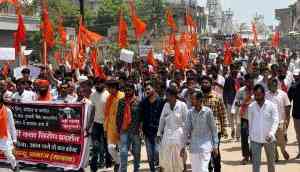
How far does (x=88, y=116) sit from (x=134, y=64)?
14698 millimetres

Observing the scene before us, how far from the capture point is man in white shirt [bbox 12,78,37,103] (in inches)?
504

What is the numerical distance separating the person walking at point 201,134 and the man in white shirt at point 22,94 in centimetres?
486

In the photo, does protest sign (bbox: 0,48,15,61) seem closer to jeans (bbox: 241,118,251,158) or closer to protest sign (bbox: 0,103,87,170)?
protest sign (bbox: 0,103,87,170)

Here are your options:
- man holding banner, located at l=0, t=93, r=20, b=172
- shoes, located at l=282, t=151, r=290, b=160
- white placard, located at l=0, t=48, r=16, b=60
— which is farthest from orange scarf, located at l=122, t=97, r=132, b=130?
white placard, located at l=0, t=48, r=16, b=60

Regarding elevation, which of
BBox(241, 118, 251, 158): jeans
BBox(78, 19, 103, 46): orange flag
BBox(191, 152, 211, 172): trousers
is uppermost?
BBox(78, 19, 103, 46): orange flag

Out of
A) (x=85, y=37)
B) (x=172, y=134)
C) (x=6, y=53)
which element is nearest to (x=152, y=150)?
(x=172, y=134)

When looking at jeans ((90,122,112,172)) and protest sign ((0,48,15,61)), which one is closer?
jeans ((90,122,112,172))

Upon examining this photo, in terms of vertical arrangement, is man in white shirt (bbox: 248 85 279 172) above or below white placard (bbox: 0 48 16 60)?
below

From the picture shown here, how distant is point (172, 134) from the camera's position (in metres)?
9.88

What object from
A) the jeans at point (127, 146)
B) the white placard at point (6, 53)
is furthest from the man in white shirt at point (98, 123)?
the white placard at point (6, 53)

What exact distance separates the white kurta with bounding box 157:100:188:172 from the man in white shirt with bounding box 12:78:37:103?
3830 mm

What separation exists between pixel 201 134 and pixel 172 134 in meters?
1.08

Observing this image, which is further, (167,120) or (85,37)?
(85,37)

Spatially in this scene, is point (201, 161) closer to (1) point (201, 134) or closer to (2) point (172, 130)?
(1) point (201, 134)
